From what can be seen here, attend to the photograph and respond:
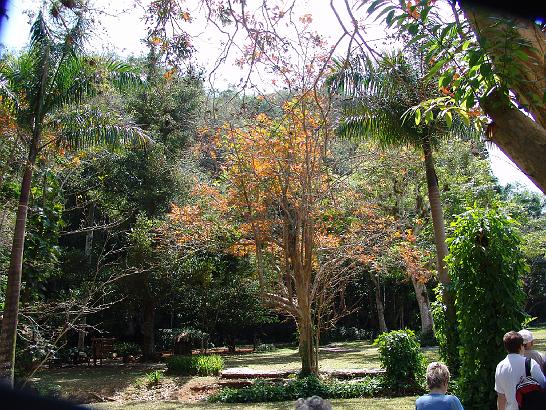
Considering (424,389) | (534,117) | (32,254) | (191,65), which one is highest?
(191,65)

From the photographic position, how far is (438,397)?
479 centimetres

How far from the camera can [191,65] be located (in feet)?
22.7

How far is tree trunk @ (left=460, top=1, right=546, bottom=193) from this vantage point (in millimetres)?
2821

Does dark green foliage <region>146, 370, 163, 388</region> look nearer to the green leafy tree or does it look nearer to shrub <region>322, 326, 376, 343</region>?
the green leafy tree

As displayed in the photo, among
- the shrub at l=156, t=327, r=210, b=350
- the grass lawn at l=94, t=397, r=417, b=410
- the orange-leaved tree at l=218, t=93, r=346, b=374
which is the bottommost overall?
the grass lawn at l=94, t=397, r=417, b=410

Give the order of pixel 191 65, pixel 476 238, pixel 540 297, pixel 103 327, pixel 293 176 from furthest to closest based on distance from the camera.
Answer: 1. pixel 540 297
2. pixel 103 327
3. pixel 293 176
4. pixel 476 238
5. pixel 191 65

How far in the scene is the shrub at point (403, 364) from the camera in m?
13.1

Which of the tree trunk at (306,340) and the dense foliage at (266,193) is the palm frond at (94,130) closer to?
the dense foliage at (266,193)

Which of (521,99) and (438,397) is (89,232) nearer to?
(438,397)

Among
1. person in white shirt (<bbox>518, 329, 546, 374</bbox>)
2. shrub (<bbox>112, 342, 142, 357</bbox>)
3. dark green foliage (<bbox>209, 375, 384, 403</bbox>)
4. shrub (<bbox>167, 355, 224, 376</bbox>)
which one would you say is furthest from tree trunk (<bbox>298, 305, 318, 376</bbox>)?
shrub (<bbox>112, 342, 142, 357</bbox>)

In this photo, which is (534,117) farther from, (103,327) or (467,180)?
(103,327)

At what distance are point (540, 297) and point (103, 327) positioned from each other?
89.0 feet

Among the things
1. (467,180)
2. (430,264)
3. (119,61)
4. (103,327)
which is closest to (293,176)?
(119,61)

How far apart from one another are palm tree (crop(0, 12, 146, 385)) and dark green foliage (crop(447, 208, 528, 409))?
Answer: 680 cm
